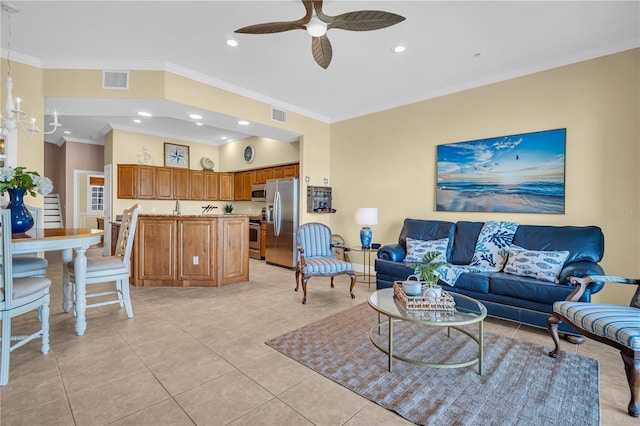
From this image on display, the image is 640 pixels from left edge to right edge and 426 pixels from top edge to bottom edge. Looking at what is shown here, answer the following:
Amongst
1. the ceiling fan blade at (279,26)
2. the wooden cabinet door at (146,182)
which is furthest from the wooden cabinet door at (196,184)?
the ceiling fan blade at (279,26)

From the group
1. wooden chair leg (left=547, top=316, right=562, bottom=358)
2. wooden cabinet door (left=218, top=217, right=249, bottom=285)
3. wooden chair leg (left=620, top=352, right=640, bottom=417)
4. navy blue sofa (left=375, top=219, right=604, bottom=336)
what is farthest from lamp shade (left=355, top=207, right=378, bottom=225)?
wooden chair leg (left=620, top=352, right=640, bottom=417)

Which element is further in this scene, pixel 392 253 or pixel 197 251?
pixel 197 251

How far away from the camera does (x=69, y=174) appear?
742cm

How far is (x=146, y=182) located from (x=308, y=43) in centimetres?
523

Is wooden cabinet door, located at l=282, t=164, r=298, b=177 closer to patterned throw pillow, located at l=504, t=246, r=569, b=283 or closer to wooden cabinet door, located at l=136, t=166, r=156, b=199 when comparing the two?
wooden cabinet door, located at l=136, t=166, r=156, b=199

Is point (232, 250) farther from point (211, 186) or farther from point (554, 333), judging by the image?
point (554, 333)

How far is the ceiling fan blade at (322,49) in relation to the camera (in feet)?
8.24

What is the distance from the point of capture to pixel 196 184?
24.8 feet

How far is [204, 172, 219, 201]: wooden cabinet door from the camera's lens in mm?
7723

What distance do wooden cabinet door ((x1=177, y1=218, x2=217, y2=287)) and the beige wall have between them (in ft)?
8.95

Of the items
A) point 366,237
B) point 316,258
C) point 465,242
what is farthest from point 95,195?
point 465,242

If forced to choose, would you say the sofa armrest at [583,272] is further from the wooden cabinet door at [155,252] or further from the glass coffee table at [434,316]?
the wooden cabinet door at [155,252]

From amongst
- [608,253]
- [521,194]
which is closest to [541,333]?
[608,253]

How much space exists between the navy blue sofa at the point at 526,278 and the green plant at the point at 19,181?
3.65m
